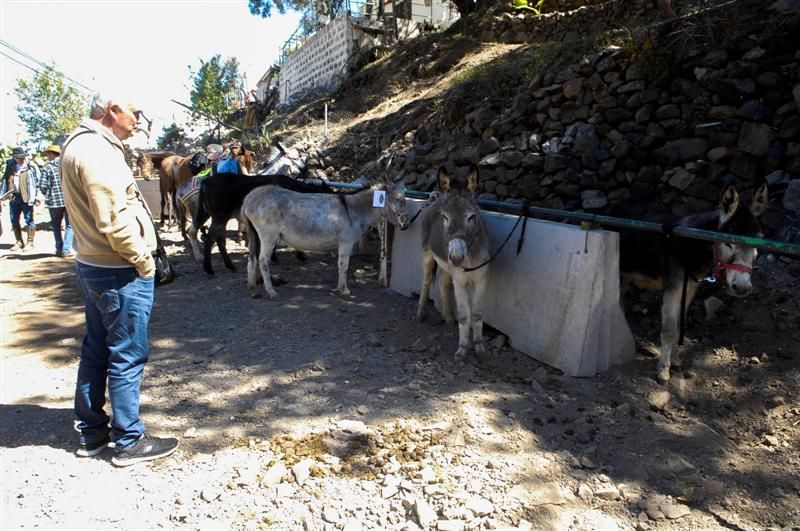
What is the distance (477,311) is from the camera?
516 centimetres

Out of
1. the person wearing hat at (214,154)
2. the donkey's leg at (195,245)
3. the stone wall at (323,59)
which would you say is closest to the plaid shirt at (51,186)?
A: the donkey's leg at (195,245)

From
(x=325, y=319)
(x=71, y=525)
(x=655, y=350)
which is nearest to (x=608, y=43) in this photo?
(x=655, y=350)

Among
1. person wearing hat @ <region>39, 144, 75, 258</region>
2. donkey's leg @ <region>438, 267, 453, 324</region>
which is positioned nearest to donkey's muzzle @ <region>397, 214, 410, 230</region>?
donkey's leg @ <region>438, 267, 453, 324</region>

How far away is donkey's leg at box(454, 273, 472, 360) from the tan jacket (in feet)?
9.14

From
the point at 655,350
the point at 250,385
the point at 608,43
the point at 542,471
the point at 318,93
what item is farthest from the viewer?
the point at 318,93

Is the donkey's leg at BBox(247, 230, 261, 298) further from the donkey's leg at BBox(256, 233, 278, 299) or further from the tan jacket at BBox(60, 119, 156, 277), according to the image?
the tan jacket at BBox(60, 119, 156, 277)

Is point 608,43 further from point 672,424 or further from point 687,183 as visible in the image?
point 672,424

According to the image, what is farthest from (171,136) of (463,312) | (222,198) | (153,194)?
(463,312)

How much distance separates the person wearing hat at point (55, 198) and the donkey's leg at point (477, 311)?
8.75 metres

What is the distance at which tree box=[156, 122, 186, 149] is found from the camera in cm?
4097

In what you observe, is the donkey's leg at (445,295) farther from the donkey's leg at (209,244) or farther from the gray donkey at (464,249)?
the donkey's leg at (209,244)

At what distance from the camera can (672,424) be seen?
3.91 meters

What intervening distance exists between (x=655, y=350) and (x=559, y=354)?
1.05 m

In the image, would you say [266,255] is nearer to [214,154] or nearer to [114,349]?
[114,349]
